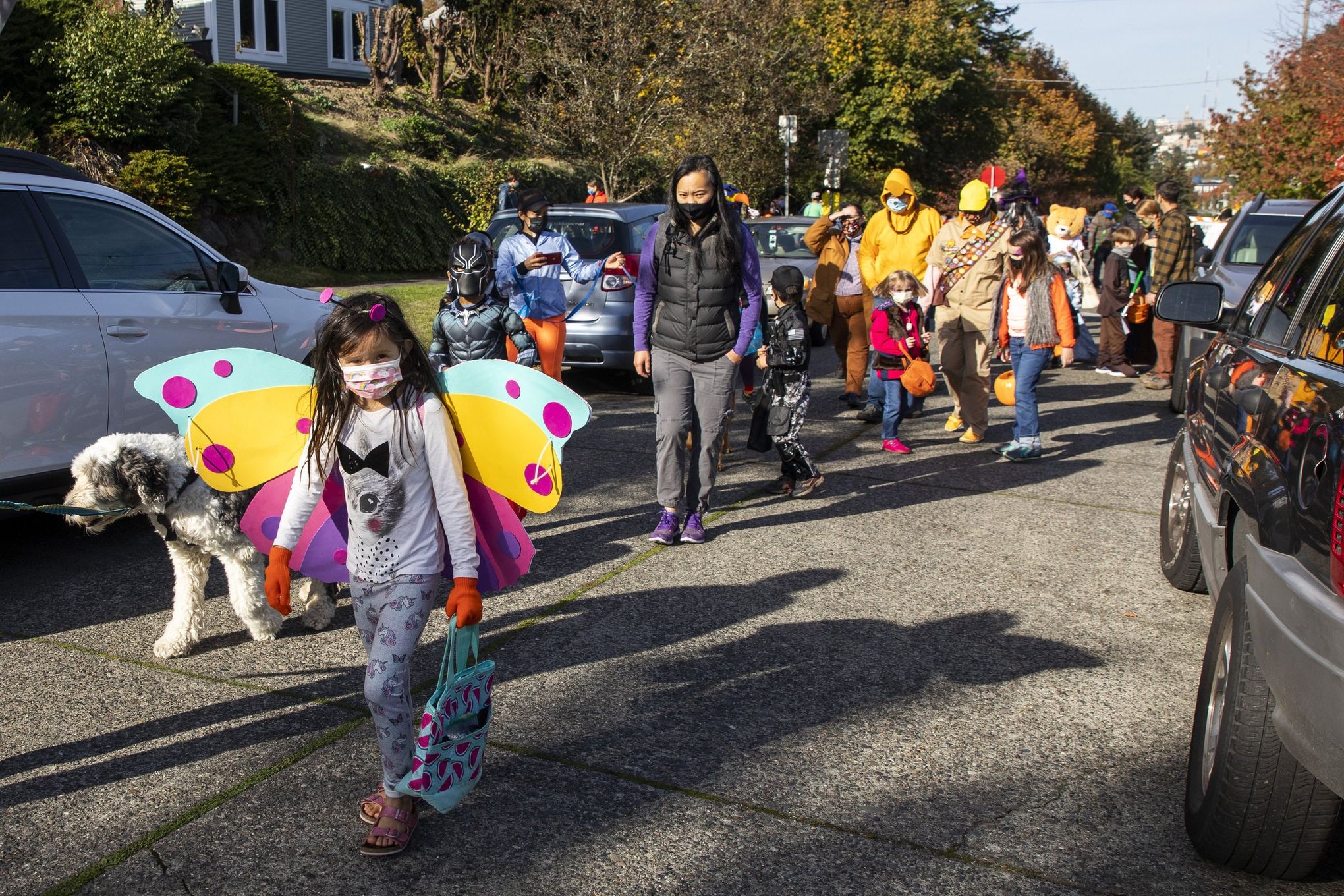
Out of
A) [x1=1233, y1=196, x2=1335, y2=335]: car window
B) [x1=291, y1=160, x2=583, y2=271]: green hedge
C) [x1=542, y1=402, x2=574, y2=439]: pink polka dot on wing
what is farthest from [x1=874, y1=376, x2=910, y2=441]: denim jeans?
[x1=291, y1=160, x2=583, y2=271]: green hedge

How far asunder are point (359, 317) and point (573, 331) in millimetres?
7600

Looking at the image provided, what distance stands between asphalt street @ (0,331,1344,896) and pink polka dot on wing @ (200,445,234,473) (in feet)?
3.22

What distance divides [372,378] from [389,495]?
0.33 metres

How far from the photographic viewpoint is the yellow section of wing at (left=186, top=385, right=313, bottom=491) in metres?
3.54

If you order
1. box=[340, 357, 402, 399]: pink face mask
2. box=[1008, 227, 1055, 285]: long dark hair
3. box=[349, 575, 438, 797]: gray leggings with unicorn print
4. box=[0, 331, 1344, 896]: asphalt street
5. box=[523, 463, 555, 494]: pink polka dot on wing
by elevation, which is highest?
box=[1008, 227, 1055, 285]: long dark hair

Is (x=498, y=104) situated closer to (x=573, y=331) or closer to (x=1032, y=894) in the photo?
(x=573, y=331)

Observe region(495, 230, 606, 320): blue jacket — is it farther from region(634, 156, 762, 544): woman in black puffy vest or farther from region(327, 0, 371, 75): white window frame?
region(327, 0, 371, 75): white window frame

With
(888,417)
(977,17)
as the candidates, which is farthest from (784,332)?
(977,17)

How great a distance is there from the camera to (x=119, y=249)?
240 inches

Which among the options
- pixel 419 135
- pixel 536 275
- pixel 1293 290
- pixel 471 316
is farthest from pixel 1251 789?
pixel 419 135

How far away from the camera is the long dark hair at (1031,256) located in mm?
8219

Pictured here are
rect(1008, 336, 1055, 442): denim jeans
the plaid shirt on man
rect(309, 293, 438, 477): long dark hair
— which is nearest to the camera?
rect(309, 293, 438, 477): long dark hair

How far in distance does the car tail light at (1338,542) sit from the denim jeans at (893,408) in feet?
20.5

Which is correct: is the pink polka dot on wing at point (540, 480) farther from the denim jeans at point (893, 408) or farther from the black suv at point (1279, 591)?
the denim jeans at point (893, 408)
